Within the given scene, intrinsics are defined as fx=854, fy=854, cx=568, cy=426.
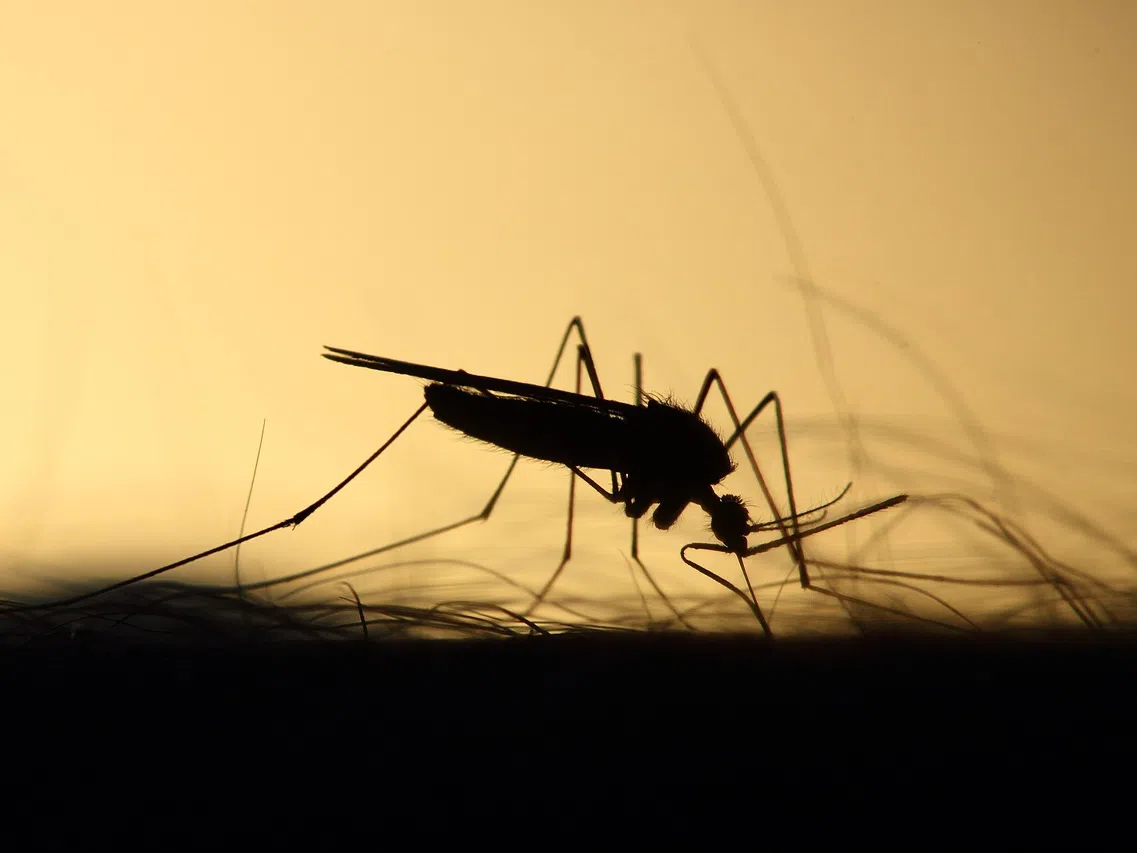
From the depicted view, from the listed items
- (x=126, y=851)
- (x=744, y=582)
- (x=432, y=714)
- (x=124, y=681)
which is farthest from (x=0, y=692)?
(x=744, y=582)

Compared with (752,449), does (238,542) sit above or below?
below

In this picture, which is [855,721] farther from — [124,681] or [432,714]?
[124,681]

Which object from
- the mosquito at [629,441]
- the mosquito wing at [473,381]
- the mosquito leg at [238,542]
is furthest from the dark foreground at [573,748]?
the mosquito at [629,441]

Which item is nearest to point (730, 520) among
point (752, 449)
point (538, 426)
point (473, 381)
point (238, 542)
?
point (752, 449)

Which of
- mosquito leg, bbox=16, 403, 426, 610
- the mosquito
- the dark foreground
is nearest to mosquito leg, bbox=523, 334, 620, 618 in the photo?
the mosquito

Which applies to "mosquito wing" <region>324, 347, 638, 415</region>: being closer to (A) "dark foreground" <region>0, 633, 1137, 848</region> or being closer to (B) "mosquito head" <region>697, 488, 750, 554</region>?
(B) "mosquito head" <region>697, 488, 750, 554</region>

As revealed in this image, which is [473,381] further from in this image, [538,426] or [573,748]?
[573,748]

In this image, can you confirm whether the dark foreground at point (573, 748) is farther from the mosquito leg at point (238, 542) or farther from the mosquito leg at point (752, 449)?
the mosquito leg at point (752, 449)
